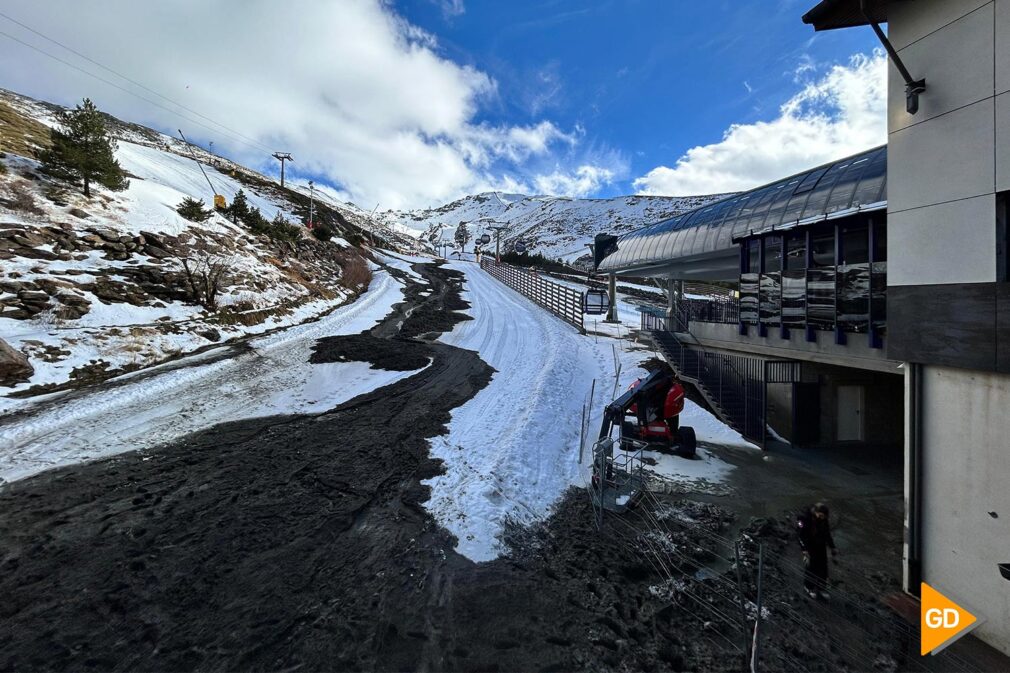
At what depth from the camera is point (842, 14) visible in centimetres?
675

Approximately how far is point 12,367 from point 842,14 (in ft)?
59.7

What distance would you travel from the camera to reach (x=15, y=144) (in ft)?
60.6

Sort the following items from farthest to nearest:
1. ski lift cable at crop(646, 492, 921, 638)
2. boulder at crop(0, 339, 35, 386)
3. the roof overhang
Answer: boulder at crop(0, 339, 35, 386)
the roof overhang
ski lift cable at crop(646, 492, 921, 638)

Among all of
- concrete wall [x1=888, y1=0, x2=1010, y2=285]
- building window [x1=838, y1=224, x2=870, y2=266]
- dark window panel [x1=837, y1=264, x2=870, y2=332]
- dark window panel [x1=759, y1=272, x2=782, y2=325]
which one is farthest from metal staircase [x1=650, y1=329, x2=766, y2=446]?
concrete wall [x1=888, y1=0, x2=1010, y2=285]

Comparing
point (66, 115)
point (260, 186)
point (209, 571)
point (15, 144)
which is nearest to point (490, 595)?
point (209, 571)

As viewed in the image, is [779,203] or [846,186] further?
[779,203]

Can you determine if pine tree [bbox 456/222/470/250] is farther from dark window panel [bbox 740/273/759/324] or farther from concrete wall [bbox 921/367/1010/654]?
Result: concrete wall [bbox 921/367/1010/654]

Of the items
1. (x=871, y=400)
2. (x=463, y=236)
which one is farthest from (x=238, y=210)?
(x=463, y=236)

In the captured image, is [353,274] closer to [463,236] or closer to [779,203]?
[779,203]

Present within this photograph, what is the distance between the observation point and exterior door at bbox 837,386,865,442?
39.7ft

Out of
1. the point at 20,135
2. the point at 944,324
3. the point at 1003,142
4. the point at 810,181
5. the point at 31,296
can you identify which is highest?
the point at 20,135

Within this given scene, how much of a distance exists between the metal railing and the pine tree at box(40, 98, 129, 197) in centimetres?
2243

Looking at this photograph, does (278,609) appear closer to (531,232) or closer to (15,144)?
(15,144)

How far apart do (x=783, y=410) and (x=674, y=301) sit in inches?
507
